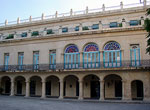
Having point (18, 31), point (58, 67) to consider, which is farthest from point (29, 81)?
point (18, 31)

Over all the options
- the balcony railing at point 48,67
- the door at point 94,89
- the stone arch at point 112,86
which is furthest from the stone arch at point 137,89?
the door at point 94,89

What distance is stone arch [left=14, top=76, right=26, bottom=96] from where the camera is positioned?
28.7 m

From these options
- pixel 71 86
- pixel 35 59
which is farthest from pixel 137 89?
pixel 35 59

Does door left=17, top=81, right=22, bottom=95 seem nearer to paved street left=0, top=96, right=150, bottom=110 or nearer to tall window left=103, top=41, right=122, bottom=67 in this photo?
paved street left=0, top=96, right=150, bottom=110

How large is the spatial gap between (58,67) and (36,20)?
10060 mm

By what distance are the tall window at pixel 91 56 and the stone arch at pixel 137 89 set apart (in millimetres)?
4985

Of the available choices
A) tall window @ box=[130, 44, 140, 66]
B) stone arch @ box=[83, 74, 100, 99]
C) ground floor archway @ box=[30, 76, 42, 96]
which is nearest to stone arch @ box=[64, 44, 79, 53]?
stone arch @ box=[83, 74, 100, 99]

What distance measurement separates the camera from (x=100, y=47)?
930 inches

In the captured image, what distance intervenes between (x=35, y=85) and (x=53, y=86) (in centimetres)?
302

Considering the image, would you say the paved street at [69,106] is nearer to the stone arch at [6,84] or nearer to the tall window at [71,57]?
the tall window at [71,57]

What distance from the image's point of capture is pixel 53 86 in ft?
88.5

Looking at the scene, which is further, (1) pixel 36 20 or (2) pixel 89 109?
(1) pixel 36 20

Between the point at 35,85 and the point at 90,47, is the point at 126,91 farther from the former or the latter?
the point at 35,85

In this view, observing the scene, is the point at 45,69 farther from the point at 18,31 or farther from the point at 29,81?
the point at 18,31
